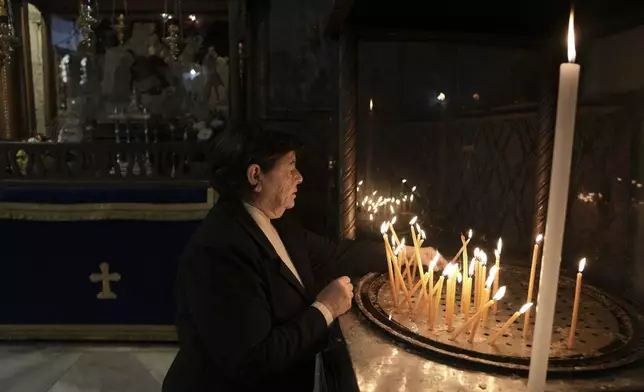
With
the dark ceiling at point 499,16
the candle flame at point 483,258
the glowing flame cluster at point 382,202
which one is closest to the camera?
the candle flame at point 483,258

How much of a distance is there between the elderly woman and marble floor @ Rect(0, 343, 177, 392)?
4.74ft

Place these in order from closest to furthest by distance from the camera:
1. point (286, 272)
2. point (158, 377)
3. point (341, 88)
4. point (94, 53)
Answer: point (286, 272), point (341, 88), point (158, 377), point (94, 53)

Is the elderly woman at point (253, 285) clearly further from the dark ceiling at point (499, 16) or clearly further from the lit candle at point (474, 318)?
the dark ceiling at point (499, 16)

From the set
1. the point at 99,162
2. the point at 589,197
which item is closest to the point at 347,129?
the point at 589,197

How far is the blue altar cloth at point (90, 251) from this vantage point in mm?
2896

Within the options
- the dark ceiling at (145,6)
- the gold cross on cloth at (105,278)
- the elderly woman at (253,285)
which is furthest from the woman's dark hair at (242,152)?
the dark ceiling at (145,6)

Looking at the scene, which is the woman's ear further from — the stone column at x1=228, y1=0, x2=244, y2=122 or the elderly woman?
the stone column at x1=228, y1=0, x2=244, y2=122

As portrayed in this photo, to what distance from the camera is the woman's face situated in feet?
4.61

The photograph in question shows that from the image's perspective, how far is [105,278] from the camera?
9.75 ft

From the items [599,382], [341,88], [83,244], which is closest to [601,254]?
[599,382]

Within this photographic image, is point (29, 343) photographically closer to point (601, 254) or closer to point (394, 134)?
point (394, 134)

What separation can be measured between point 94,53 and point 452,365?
3.31m

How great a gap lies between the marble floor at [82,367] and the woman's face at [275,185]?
1.56 meters

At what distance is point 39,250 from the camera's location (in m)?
2.95
